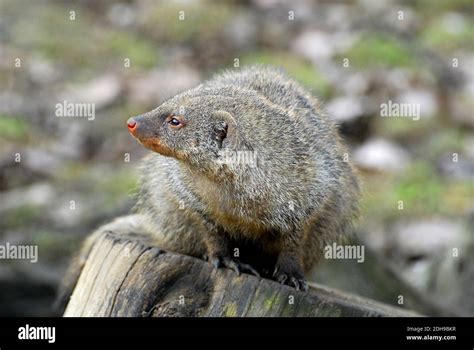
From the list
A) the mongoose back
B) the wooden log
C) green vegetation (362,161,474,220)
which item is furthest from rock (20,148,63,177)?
the wooden log

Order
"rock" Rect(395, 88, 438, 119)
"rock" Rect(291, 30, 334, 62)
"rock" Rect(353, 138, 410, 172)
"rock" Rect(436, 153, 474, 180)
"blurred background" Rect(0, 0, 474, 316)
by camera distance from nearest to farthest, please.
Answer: "blurred background" Rect(0, 0, 474, 316) < "rock" Rect(436, 153, 474, 180) < "rock" Rect(353, 138, 410, 172) < "rock" Rect(395, 88, 438, 119) < "rock" Rect(291, 30, 334, 62)

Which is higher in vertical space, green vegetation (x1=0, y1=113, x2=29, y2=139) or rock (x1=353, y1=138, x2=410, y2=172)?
green vegetation (x1=0, y1=113, x2=29, y2=139)

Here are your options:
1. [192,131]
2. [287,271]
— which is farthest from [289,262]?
[192,131]

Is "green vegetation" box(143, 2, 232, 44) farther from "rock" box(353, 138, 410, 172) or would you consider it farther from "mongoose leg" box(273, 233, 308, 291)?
"mongoose leg" box(273, 233, 308, 291)

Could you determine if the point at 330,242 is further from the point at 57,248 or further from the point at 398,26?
the point at 398,26
